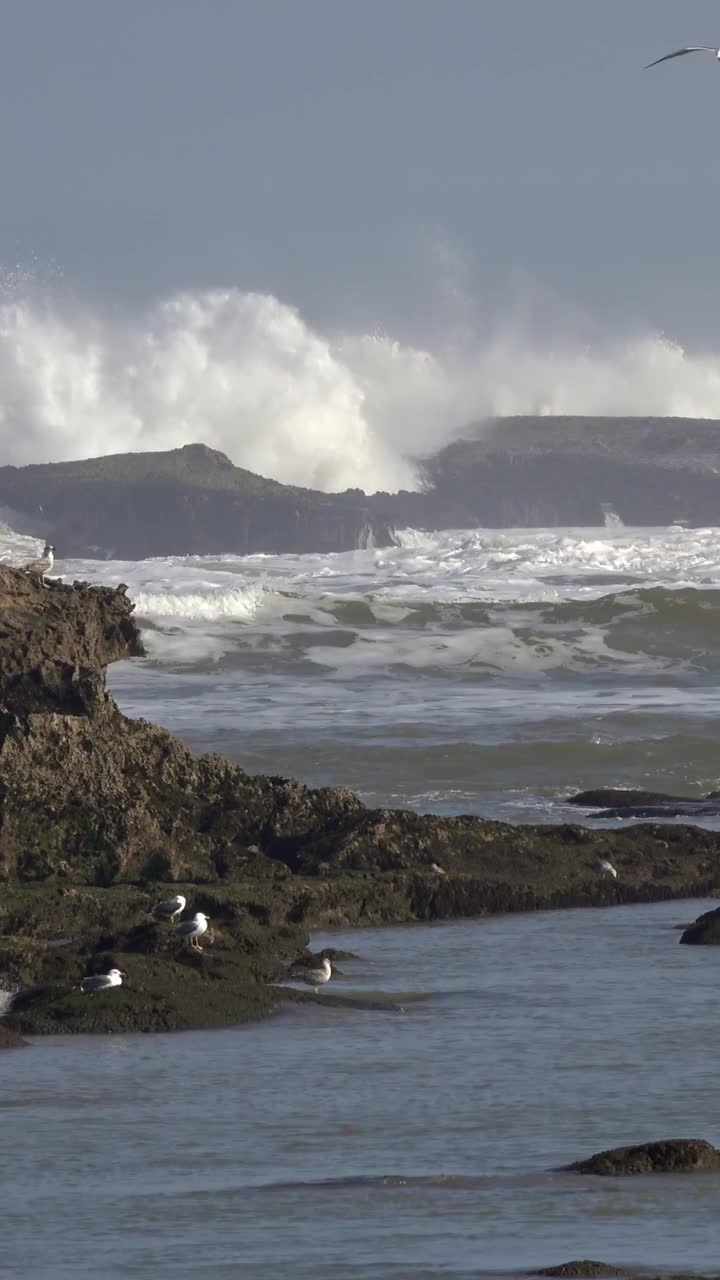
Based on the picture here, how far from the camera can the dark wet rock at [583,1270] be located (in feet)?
19.5

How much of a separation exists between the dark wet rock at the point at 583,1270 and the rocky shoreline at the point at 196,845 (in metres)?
4.41

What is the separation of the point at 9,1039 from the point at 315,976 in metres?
1.81

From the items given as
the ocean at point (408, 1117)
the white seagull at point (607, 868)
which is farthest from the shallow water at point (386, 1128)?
the white seagull at point (607, 868)

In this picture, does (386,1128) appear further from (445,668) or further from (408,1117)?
(445,668)

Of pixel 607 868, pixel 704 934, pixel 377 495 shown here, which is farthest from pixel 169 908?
pixel 377 495

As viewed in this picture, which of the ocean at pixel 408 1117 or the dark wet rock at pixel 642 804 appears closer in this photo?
the ocean at pixel 408 1117

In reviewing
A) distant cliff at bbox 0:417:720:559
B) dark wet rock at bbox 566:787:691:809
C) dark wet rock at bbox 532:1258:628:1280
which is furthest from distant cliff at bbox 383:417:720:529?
dark wet rock at bbox 532:1258:628:1280

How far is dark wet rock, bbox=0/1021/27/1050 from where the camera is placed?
912 centimetres

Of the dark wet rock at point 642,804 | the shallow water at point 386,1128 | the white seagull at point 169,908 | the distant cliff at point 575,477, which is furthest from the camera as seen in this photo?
the distant cliff at point 575,477

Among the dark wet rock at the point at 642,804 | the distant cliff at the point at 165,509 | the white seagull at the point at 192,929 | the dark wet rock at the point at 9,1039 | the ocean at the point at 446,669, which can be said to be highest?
the distant cliff at the point at 165,509

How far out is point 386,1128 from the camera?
8125 mm

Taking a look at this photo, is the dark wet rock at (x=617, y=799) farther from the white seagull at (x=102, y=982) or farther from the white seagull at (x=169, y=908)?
the white seagull at (x=102, y=982)

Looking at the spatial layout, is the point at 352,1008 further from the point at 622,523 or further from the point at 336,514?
the point at 622,523

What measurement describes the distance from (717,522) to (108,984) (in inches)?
4356
